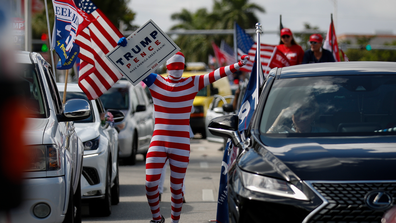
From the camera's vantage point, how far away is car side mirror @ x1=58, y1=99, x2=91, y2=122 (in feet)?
14.6

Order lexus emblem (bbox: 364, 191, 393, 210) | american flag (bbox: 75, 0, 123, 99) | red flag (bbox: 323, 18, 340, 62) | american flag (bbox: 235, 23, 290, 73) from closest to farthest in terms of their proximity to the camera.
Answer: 1. lexus emblem (bbox: 364, 191, 393, 210)
2. american flag (bbox: 75, 0, 123, 99)
3. american flag (bbox: 235, 23, 290, 73)
4. red flag (bbox: 323, 18, 340, 62)

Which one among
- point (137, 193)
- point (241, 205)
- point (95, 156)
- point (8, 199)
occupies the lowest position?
point (137, 193)

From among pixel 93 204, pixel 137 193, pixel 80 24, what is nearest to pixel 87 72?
pixel 80 24

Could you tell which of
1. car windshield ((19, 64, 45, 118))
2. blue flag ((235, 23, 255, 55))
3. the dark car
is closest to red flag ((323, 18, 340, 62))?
blue flag ((235, 23, 255, 55))

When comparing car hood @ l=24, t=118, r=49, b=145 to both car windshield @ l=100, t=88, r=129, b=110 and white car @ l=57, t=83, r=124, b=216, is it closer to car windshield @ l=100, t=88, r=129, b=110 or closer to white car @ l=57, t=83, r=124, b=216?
white car @ l=57, t=83, r=124, b=216

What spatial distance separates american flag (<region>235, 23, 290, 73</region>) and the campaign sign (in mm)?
3591

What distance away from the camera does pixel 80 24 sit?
7.67 m

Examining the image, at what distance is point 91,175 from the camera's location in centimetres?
656

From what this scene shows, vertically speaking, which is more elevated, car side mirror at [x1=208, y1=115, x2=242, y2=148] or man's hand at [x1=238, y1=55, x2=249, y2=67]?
man's hand at [x1=238, y1=55, x2=249, y2=67]

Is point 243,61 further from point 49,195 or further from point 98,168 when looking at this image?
point 49,195

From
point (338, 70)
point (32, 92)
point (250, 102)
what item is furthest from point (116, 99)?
point (338, 70)

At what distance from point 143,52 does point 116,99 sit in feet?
23.2

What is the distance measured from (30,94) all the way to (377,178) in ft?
8.97

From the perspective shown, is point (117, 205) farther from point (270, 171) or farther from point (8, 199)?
point (8, 199)
